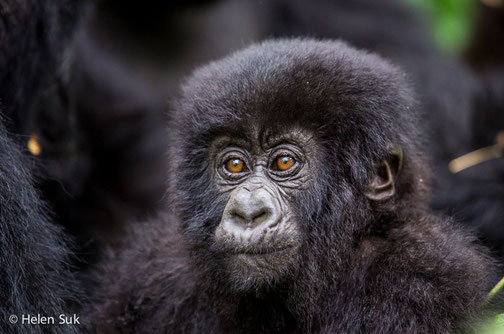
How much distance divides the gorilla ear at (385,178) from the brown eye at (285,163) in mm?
350

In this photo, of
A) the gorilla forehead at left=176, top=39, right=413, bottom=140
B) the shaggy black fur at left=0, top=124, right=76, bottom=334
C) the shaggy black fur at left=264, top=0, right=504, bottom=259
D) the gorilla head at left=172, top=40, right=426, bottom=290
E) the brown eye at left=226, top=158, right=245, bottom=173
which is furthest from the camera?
the shaggy black fur at left=264, top=0, right=504, bottom=259

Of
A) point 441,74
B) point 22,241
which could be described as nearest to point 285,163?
point 22,241

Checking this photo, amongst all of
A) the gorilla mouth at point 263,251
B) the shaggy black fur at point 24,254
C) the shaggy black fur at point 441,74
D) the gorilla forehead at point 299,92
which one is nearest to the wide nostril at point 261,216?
the gorilla mouth at point 263,251

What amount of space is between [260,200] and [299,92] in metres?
0.50

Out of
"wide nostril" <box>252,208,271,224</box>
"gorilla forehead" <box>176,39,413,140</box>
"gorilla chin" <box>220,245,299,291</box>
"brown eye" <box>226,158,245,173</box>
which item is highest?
"gorilla forehead" <box>176,39,413,140</box>

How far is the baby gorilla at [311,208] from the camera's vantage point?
297 cm

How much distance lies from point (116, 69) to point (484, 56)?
3643 millimetres

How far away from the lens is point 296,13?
6.75 m

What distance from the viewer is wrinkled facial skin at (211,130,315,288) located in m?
2.96

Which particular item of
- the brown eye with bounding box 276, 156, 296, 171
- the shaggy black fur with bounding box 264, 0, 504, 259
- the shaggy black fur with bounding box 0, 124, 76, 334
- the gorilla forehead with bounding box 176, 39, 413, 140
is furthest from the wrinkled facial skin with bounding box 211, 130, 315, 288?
the shaggy black fur with bounding box 264, 0, 504, 259

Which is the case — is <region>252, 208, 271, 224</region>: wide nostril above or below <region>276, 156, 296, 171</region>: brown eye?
below

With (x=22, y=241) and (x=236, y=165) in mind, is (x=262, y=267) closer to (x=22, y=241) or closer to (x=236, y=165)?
(x=236, y=165)

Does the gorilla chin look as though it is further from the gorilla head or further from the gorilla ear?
the gorilla ear

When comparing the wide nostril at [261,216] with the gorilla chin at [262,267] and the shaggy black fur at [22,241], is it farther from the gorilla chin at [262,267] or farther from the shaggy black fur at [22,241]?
the shaggy black fur at [22,241]
